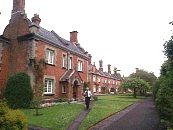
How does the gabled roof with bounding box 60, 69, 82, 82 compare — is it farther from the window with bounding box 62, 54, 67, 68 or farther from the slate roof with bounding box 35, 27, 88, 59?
the slate roof with bounding box 35, 27, 88, 59

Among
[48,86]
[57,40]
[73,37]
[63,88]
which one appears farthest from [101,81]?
[48,86]

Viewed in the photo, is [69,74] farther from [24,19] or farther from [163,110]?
[163,110]

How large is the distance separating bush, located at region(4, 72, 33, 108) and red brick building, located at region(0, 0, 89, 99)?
100 cm

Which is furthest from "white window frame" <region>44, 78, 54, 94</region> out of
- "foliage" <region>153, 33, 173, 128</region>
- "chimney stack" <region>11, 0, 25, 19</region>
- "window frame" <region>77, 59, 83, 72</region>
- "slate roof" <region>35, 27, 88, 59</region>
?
"foliage" <region>153, 33, 173, 128</region>

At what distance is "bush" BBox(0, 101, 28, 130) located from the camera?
985 cm

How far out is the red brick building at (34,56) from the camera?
27062mm

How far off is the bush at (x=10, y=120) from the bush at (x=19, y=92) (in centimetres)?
1524

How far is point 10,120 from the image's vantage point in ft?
32.7

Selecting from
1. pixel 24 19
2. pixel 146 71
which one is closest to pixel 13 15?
pixel 24 19

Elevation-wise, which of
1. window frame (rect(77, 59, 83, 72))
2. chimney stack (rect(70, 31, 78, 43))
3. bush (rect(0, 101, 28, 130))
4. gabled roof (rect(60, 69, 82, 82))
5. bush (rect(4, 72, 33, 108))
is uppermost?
chimney stack (rect(70, 31, 78, 43))

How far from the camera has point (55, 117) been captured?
19.4 m

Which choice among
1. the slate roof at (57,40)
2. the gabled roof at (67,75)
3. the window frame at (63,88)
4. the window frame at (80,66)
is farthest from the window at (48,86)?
the window frame at (80,66)

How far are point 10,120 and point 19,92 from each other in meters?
16.1

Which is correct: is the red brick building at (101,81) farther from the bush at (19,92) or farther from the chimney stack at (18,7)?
the bush at (19,92)
